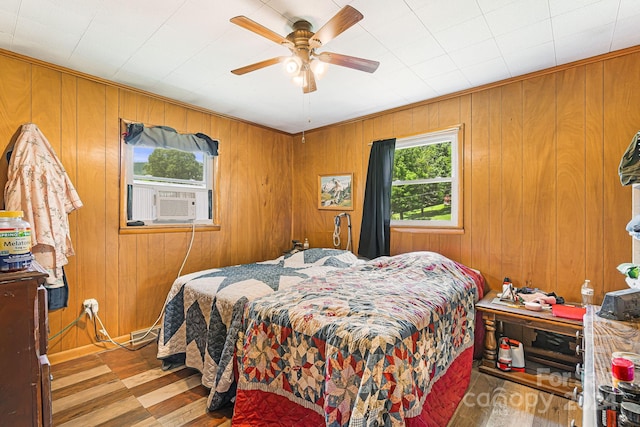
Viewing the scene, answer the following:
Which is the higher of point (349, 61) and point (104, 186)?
point (349, 61)

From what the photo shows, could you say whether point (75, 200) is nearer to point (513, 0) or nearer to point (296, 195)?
point (296, 195)

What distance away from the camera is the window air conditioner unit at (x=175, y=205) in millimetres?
3104

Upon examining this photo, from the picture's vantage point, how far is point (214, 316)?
206 centimetres

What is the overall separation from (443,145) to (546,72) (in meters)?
0.98

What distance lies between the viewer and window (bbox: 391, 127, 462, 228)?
3021 mm

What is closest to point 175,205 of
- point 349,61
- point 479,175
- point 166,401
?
point 166,401

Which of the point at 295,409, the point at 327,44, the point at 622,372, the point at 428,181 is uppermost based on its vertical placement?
the point at 327,44

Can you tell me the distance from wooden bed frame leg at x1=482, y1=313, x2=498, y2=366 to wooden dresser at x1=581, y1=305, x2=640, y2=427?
61 cm

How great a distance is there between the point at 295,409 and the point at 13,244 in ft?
4.47

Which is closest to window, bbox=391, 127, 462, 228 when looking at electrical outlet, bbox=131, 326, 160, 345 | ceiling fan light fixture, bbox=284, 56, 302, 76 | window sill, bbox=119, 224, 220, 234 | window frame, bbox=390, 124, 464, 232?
window frame, bbox=390, 124, 464, 232

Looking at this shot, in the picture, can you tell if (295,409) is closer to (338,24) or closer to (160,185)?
(338,24)

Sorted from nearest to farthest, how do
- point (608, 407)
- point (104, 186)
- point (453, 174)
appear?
point (608, 407) → point (104, 186) → point (453, 174)

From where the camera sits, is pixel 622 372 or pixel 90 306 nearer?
pixel 622 372

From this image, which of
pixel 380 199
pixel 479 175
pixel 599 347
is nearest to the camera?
pixel 599 347
